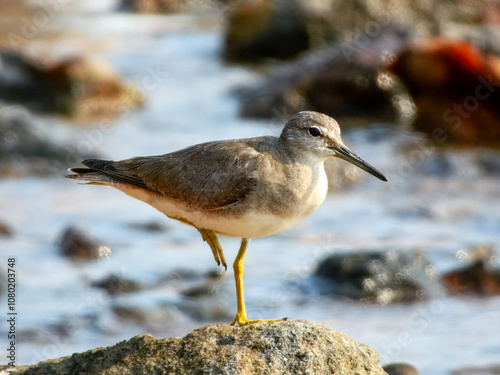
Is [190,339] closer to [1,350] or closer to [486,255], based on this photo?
[1,350]

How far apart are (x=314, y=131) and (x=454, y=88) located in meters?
12.9

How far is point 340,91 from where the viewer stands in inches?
764

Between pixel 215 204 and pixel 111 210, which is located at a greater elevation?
pixel 111 210

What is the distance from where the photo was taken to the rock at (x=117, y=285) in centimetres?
1090

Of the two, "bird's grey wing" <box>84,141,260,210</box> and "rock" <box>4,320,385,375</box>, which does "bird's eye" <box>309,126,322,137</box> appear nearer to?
"bird's grey wing" <box>84,141,260,210</box>

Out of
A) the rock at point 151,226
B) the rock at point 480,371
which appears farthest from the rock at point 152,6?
the rock at point 480,371

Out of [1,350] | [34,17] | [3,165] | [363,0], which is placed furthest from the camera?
[34,17]

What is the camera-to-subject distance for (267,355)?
5801mm

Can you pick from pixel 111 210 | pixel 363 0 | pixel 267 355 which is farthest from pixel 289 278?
pixel 363 0

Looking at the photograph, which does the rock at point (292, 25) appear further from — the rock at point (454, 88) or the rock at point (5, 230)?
the rock at point (5, 230)

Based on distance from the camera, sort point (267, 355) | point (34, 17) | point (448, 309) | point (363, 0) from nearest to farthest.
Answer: point (267, 355), point (448, 309), point (363, 0), point (34, 17)

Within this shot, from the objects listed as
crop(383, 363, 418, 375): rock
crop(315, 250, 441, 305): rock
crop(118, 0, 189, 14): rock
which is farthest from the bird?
crop(118, 0, 189, 14): rock

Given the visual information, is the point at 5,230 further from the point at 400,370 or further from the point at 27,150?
the point at 400,370

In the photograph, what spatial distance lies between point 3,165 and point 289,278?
22.5 feet
